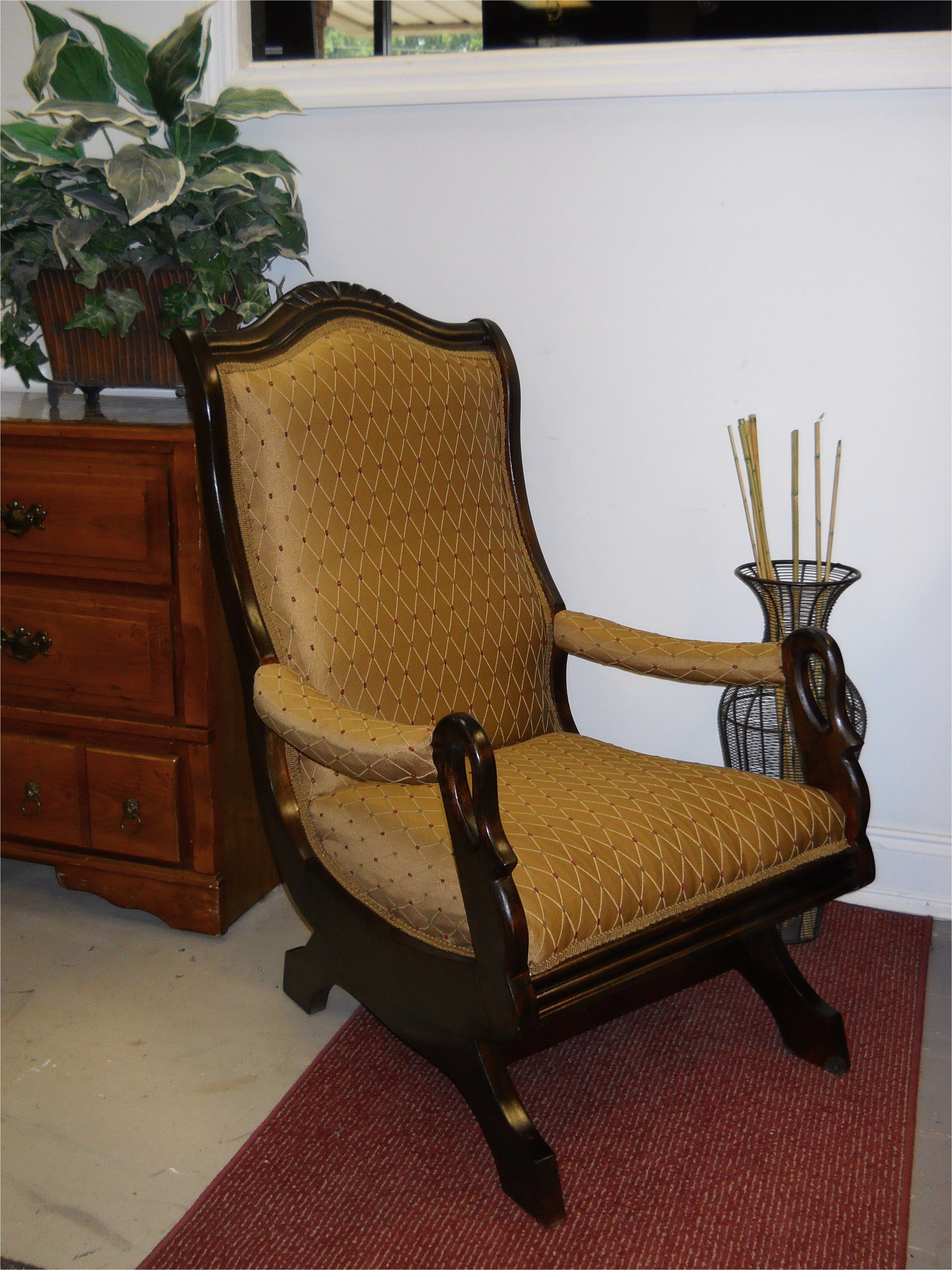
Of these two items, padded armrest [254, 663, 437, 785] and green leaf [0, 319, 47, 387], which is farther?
green leaf [0, 319, 47, 387]

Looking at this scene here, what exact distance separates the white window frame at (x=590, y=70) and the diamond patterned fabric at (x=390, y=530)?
0.56 metres

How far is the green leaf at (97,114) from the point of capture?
181 cm

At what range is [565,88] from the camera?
206 cm

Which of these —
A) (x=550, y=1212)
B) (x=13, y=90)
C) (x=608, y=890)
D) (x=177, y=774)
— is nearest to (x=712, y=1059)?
(x=550, y=1212)

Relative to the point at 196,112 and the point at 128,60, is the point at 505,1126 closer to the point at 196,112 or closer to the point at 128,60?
the point at 196,112

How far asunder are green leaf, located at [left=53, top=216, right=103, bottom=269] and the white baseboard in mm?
1844

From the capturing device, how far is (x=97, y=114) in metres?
1.84

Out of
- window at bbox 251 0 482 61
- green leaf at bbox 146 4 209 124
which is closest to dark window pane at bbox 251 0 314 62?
window at bbox 251 0 482 61

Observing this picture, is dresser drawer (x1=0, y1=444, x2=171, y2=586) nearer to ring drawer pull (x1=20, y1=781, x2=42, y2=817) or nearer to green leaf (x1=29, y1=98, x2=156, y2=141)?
ring drawer pull (x1=20, y1=781, x2=42, y2=817)

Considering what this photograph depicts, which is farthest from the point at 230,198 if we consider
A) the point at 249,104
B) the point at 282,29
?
the point at 282,29

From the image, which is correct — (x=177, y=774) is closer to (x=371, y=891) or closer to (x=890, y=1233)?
(x=371, y=891)

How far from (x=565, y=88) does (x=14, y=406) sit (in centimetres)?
122

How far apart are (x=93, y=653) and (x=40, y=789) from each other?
0.31 m

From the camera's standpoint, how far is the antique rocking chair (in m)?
1.34
